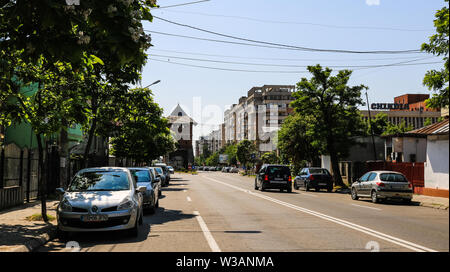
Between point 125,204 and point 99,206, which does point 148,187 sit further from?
point 99,206

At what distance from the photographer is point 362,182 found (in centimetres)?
2200

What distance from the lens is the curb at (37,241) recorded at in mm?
7660

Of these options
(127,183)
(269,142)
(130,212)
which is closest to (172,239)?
(130,212)

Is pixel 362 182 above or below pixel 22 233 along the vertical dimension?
above

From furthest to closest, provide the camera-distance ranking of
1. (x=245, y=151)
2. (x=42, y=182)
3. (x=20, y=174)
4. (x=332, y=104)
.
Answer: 1. (x=245, y=151)
2. (x=332, y=104)
3. (x=20, y=174)
4. (x=42, y=182)

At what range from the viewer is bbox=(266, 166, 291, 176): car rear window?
28.8 meters

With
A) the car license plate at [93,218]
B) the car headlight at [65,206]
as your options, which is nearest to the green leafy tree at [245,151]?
the car headlight at [65,206]

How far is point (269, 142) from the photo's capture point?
11056 cm

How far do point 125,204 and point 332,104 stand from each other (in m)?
28.6

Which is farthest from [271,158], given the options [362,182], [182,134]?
[182,134]

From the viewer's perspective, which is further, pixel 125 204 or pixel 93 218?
pixel 125 204

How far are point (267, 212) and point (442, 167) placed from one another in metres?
13.2

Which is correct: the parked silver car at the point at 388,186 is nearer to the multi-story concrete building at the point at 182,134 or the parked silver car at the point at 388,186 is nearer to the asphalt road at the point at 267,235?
the asphalt road at the point at 267,235

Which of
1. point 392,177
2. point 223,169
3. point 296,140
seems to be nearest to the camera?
point 392,177
